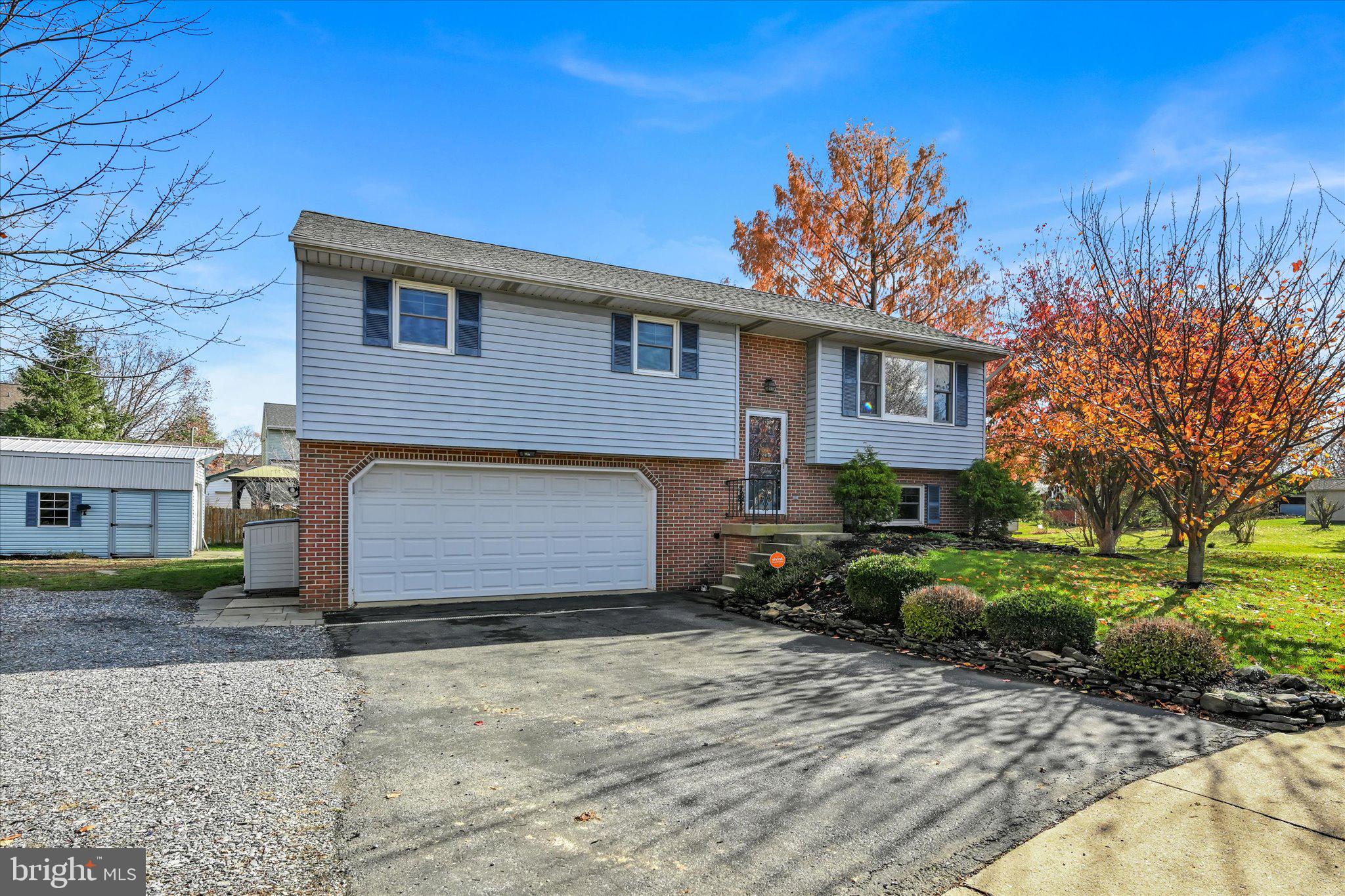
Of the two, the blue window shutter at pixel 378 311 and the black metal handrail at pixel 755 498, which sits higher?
the blue window shutter at pixel 378 311

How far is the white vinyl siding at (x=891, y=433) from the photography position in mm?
14492

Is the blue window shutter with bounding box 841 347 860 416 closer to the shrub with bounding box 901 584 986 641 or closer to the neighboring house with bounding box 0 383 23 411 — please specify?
the shrub with bounding box 901 584 986 641

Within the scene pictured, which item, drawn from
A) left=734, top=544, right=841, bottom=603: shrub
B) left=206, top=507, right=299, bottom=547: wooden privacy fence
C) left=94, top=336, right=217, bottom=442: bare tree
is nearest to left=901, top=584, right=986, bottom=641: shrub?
left=734, top=544, right=841, bottom=603: shrub

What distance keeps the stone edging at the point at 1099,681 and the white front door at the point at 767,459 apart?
4.30 m

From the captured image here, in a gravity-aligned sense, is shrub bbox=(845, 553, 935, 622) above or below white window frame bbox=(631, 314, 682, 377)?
below

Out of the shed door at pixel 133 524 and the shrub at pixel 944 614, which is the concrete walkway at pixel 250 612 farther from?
the shed door at pixel 133 524

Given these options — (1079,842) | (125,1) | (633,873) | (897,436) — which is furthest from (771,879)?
(897,436)

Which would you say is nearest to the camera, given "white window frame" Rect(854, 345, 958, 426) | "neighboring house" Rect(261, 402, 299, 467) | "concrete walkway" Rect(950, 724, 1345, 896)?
"concrete walkway" Rect(950, 724, 1345, 896)

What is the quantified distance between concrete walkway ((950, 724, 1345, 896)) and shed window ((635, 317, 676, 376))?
989 cm

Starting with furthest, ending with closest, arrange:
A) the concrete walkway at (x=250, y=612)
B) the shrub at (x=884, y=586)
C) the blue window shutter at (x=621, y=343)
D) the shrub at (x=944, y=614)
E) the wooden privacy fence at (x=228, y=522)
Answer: the wooden privacy fence at (x=228, y=522) → the blue window shutter at (x=621, y=343) → the concrete walkway at (x=250, y=612) → the shrub at (x=884, y=586) → the shrub at (x=944, y=614)

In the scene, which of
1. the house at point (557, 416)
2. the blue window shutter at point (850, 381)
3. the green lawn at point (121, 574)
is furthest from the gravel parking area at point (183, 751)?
the blue window shutter at point (850, 381)

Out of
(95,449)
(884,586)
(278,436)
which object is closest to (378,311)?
(884,586)

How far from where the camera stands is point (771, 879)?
317 cm

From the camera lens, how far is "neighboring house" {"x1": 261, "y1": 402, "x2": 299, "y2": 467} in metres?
34.8
